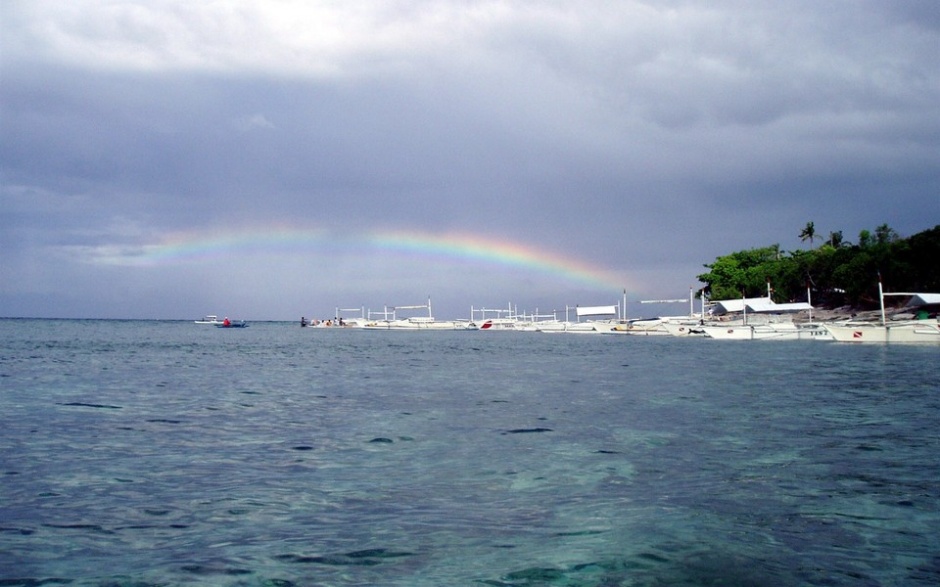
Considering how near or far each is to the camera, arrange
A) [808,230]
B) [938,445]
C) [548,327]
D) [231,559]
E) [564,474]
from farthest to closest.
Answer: [808,230], [548,327], [938,445], [564,474], [231,559]

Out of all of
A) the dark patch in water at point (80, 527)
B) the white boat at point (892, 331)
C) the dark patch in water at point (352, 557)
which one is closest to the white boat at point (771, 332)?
the white boat at point (892, 331)

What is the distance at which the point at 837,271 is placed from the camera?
362 feet

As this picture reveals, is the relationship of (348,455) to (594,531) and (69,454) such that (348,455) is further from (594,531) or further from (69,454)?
(594,531)

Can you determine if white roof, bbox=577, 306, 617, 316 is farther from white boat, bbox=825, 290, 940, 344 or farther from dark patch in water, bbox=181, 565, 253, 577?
dark patch in water, bbox=181, 565, 253, 577

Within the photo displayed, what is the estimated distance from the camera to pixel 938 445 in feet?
54.5

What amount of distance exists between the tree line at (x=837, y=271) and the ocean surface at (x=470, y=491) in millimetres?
71949

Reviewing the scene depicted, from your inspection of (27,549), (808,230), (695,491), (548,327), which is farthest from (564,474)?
(808,230)

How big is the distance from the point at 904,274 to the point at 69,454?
108 m

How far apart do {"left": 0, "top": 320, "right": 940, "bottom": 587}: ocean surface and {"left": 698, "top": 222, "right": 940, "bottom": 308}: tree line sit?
7195cm

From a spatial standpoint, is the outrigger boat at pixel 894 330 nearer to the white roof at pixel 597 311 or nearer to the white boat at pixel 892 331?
the white boat at pixel 892 331

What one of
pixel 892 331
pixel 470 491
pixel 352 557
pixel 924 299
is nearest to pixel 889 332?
pixel 892 331

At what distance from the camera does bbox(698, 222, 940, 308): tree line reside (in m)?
102

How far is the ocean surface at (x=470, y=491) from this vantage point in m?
8.48

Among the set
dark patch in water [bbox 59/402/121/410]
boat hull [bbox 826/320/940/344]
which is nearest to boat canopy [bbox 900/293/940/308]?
boat hull [bbox 826/320/940/344]
